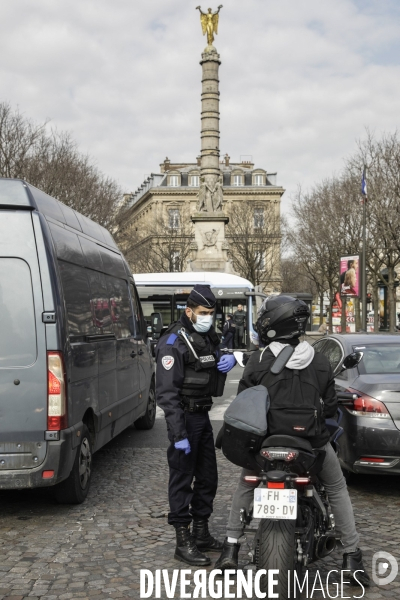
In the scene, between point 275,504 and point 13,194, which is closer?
point 275,504

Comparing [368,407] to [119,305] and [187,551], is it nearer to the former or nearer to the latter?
[187,551]

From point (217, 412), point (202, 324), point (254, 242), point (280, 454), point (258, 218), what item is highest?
point (258, 218)

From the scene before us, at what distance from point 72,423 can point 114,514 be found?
2.80ft

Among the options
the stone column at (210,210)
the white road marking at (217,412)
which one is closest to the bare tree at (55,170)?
the stone column at (210,210)

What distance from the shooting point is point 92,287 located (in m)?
7.04

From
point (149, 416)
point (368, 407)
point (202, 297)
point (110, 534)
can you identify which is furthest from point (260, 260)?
point (202, 297)

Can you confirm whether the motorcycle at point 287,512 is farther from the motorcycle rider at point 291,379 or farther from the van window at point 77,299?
the van window at point 77,299

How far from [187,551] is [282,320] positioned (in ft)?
5.65

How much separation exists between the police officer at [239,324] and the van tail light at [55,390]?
73.0 feet

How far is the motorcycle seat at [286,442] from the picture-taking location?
13.0ft

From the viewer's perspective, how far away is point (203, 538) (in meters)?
5.06

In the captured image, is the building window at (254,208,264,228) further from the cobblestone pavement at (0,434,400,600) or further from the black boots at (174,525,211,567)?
the black boots at (174,525,211,567)

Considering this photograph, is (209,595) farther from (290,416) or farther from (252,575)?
(290,416)

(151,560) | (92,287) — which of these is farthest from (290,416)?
(92,287)
